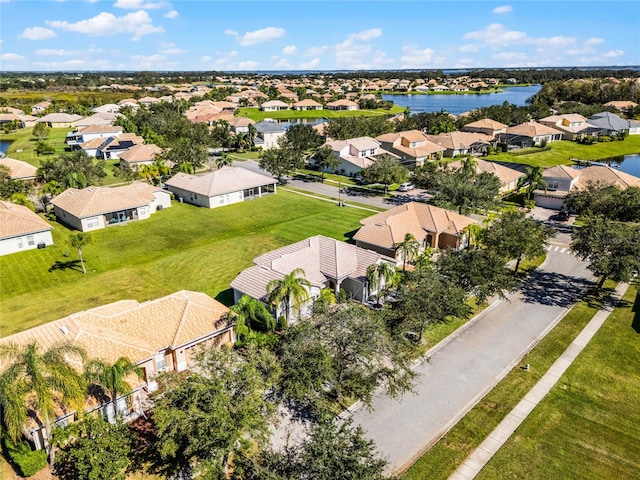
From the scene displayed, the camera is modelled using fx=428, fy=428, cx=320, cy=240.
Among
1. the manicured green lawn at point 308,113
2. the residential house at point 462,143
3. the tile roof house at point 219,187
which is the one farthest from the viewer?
the manicured green lawn at point 308,113

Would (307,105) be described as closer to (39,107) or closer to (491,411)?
(39,107)

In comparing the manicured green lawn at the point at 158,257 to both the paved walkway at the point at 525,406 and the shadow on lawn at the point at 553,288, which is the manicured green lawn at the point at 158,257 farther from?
the paved walkway at the point at 525,406

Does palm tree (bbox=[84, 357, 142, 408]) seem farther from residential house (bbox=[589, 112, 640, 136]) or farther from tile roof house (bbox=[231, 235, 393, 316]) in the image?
residential house (bbox=[589, 112, 640, 136])

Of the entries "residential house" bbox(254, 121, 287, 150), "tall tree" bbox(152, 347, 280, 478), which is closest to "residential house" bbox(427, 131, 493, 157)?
"residential house" bbox(254, 121, 287, 150)

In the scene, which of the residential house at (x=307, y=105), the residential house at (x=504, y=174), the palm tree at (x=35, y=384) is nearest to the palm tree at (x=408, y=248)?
the palm tree at (x=35, y=384)

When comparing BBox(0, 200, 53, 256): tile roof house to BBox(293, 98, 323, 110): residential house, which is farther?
BBox(293, 98, 323, 110): residential house

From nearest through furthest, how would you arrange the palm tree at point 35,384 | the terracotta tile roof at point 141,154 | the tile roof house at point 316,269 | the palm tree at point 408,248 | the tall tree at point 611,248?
the palm tree at point 35,384 < the tile roof house at point 316,269 < the tall tree at point 611,248 < the palm tree at point 408,248 < the terracotta tile roof at point 141,154

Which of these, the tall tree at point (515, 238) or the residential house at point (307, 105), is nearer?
the tall tree at point (515, 238)

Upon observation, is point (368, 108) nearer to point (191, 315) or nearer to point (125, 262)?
point (125, 262)
